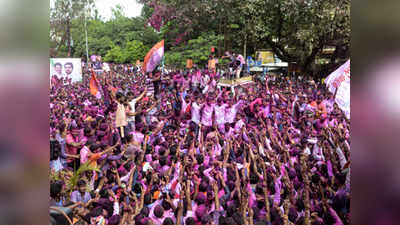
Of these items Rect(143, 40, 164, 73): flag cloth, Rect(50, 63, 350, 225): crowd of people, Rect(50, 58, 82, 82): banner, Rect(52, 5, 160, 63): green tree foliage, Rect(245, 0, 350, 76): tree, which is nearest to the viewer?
Rect(50, 63, 350, 225): crowd of people

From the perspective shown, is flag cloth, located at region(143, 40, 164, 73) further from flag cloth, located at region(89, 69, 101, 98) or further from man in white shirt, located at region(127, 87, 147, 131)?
flag cloth, located at region(89, 69, 101, 98)

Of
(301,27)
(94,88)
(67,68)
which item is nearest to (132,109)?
(94,88)

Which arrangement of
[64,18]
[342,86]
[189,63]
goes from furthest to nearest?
[189,63], [64,18], [342,86]

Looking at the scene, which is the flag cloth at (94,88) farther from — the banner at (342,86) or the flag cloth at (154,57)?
the banner at (342,86)

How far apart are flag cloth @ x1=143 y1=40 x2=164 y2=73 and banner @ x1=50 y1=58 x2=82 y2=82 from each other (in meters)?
0.80

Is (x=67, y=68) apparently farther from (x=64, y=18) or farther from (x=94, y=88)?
(x=64, y=18)

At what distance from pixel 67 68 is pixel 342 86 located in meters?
3.06

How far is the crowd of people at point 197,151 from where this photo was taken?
302cm

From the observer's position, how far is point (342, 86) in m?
3.10

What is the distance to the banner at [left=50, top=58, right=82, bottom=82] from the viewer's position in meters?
3.54

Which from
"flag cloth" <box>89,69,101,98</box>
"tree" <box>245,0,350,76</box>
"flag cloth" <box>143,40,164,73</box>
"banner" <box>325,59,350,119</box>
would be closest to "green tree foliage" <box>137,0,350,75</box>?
"tree" <box>245,0,350,76</box>

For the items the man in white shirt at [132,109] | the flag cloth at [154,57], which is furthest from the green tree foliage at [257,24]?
the man in white shirt at [132,109]
